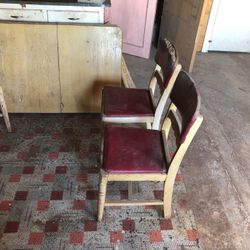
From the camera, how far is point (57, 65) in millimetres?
2170

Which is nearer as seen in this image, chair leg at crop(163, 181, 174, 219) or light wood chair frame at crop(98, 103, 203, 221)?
light wood chair frame at crop(98, 103, 203, 221)

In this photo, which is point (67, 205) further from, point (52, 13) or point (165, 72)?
point (52, 13)

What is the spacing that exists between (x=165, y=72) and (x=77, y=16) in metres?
0.89

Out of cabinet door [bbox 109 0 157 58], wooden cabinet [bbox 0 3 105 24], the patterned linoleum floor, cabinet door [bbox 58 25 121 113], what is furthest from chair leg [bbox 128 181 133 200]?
cabinet door [bbox 109 0 157 58]

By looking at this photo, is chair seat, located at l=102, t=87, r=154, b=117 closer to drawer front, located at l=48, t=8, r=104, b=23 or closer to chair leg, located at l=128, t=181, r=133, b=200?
chair leg, located at l=128, t=181, r=133, b=200

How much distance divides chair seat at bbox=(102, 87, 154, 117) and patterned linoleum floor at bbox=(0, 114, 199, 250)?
0.45 metres

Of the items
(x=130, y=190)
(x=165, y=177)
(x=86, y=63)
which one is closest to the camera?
(x=165, y=177)

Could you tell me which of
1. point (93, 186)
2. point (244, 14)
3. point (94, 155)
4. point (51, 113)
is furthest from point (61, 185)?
point (244, 14)

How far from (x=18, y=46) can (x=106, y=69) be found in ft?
2.18

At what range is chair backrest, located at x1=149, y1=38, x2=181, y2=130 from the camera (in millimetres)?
1592

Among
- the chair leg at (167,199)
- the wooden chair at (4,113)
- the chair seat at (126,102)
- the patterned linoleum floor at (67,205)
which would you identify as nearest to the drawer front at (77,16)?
the chair seat at (126,102)

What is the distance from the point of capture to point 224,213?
172 centimetres

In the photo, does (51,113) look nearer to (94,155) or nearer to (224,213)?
(94,155)

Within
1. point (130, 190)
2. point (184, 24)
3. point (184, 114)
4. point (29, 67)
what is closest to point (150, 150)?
point (184, 114)
